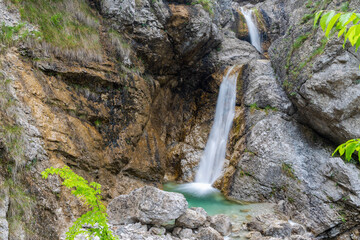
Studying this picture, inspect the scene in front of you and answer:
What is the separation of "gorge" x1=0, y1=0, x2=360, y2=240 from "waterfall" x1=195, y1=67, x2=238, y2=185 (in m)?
0.07

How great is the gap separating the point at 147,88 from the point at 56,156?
5.08 metres

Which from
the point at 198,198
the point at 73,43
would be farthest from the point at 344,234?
the point at 73,43

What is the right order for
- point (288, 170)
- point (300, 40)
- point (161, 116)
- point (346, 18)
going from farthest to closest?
1. point (161, 116)
2. point (300, 40)
3. point (288, 170)
4. point (346, 18)

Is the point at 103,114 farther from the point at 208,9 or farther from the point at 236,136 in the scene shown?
the point at 208,9

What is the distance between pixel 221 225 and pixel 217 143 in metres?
5.78

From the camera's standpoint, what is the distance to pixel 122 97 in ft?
28.8

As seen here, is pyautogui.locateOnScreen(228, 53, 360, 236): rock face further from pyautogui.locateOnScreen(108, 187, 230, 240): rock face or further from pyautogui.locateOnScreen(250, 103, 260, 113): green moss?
pyautogui.locateOnScreen(108, 187, 230, 240): rock face

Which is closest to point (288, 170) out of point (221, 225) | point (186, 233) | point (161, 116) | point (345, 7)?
point (221, 225)

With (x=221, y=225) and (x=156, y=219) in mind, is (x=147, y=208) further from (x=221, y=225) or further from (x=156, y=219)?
(x=221, y=225)

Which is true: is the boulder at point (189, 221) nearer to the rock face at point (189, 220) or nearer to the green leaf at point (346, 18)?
the rock face at point (189, 220)

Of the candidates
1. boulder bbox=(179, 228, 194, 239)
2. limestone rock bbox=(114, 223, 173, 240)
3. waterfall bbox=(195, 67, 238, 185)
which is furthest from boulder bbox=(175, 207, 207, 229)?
waterfall bbox=(195, 67, 238, 185)

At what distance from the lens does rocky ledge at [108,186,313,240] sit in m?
5.13

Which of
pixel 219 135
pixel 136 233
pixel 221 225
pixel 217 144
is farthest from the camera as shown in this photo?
pixel 219 135

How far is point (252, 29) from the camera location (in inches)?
699
